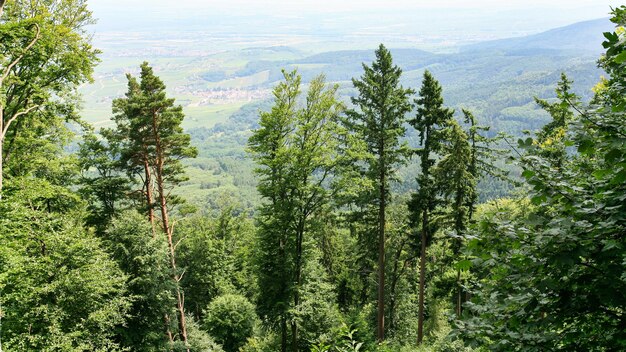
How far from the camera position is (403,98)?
16.1m

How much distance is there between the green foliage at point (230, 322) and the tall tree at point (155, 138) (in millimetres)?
7043

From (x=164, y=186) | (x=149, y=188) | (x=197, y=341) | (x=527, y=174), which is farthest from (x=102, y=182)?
(x=527, y=174)

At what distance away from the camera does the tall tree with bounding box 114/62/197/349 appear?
16266mm

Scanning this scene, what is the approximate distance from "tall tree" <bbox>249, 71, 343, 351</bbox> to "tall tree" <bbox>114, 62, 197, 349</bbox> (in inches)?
161

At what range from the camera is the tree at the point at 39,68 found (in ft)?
36.4

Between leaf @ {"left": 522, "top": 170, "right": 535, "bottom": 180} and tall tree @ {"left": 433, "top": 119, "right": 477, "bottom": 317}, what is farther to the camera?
tall tree @ {"left": 433, "top": 119, "right": 477, "bottom": 317}

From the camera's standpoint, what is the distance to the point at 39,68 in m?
12.5

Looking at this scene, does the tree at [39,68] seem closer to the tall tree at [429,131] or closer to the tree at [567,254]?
the tree at [567,254]

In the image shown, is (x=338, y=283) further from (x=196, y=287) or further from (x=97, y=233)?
(x=97, y=233)

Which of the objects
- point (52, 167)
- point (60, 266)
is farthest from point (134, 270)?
point (52, 167)

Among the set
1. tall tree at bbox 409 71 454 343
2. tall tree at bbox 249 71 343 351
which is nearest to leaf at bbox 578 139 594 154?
tall tree at bbox 249 71 343 351

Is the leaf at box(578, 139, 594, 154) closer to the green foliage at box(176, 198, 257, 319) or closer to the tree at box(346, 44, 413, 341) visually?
the tree at box(346, 44, 413, 341)

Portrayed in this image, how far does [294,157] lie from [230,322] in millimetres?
14613

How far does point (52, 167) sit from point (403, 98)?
14624mm
